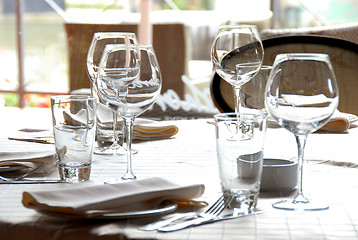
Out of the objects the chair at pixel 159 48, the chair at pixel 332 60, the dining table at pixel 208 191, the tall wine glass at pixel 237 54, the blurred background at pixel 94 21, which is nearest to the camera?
the dining table at pixel 208 191

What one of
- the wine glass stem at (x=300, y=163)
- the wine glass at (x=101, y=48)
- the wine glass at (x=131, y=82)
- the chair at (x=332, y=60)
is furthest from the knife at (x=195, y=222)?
the chair at (x=332, y=60)

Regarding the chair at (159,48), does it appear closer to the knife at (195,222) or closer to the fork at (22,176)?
the fork at (22,176)

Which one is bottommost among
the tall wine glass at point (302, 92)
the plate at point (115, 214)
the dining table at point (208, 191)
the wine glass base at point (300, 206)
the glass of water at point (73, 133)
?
the dining table at point (208, 191)

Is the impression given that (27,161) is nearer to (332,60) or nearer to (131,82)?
(131,82)

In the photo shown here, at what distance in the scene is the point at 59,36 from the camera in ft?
17.3

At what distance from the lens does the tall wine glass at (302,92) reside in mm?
807

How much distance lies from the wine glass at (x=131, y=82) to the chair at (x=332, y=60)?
3.15ft

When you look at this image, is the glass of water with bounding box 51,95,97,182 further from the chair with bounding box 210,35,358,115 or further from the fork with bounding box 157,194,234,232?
the chair with bounding box 210,35,358,115

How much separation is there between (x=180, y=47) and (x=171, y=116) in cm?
84

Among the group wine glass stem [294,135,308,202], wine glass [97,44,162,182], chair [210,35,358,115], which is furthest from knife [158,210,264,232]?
chair [210,35,358,115]

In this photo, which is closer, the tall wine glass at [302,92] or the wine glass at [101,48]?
the tall wine glass at [302,92]

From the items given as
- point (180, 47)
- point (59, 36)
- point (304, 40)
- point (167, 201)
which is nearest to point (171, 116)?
point (180, 47)

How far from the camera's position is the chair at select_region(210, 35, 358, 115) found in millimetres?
2031

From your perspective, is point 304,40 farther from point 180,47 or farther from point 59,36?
point 59,36
